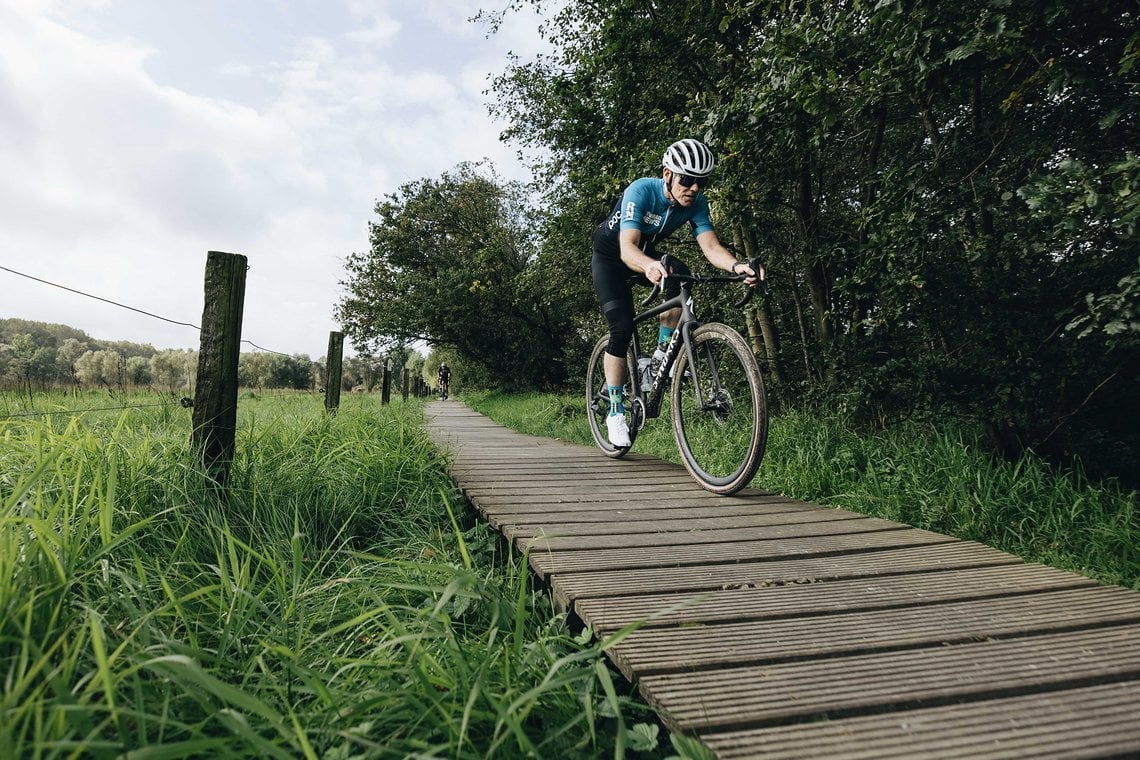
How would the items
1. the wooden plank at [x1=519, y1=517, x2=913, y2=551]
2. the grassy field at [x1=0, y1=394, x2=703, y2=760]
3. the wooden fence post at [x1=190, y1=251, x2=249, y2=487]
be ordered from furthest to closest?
the wooden fence post at [x1=190, y1=251, x2=249, y2=487]
the wooden plank at [x1=519, y1=517, x2=913, y2=551]
the grassy field at [x1=0, y1=394, x2=703, y2=760]

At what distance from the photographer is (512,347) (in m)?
23.1

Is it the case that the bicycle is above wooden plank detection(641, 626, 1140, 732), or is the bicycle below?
above

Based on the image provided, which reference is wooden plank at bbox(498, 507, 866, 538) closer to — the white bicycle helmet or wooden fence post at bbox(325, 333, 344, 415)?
the white bicycle helmet

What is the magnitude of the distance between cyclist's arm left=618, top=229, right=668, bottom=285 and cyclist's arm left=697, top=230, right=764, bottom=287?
0.34 meters

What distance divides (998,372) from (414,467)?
3.77m

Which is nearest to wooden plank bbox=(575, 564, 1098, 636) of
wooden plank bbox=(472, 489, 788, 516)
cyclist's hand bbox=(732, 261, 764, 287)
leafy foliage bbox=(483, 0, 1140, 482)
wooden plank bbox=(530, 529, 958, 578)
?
wooden plank bbox=(530, 529, 958, 578)

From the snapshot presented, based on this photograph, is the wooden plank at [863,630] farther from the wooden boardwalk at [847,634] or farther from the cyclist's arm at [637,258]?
the cyclist's arm at [637,258]

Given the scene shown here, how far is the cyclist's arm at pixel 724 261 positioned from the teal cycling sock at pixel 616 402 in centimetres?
120

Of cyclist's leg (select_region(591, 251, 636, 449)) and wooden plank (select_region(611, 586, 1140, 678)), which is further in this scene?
cyclist's leg (select_region(591, 251, 636, 449))

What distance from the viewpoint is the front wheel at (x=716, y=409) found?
2.93 m

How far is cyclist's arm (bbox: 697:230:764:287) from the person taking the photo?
2955 millimetres

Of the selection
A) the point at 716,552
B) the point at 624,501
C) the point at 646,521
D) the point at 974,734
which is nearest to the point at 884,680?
the point at 974,734

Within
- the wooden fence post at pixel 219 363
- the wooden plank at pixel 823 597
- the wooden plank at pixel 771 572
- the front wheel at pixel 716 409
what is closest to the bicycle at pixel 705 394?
the front wheel at pixel 716 409

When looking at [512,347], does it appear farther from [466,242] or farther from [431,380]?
[431,380]
